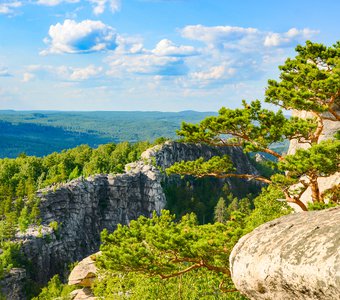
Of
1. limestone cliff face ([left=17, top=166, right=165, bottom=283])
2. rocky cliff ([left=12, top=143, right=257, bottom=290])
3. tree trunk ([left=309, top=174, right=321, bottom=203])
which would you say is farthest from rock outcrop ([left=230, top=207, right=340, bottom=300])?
limestone cliff face ([left=17, top=166, right=165, bottom=283])

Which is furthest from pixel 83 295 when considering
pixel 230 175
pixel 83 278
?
pixel 230 175

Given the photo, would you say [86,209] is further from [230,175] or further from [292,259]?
[292,259]

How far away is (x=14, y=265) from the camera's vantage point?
253 ft

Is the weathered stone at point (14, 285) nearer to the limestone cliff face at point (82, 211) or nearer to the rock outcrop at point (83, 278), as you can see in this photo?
the limestone cliff face at point (82, 211)

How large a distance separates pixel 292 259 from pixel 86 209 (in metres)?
103

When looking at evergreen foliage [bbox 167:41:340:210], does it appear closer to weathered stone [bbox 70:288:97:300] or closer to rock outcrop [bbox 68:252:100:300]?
weathered stone [bbox 70:288:97:300]

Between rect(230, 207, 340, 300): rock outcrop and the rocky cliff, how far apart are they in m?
78.5

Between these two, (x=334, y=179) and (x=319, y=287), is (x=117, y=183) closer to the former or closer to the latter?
(x=334, y=179)

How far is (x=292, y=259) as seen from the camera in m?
10.1

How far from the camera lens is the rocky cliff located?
8656cm

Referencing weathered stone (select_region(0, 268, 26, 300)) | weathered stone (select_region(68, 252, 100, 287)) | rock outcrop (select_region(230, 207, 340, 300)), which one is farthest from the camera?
weathered stone (select_region(0, 268, 26, 300))

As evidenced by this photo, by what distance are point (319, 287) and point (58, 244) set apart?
88604mm

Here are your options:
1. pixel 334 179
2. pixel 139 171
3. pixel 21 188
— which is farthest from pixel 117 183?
pixel 334 179

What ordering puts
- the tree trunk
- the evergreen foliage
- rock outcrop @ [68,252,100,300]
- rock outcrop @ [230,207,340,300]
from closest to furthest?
rock outcrop @ [230,207,340,300], the evergreen foliage, the tree trunk, rock outcrop @ [68,252,100,300]
